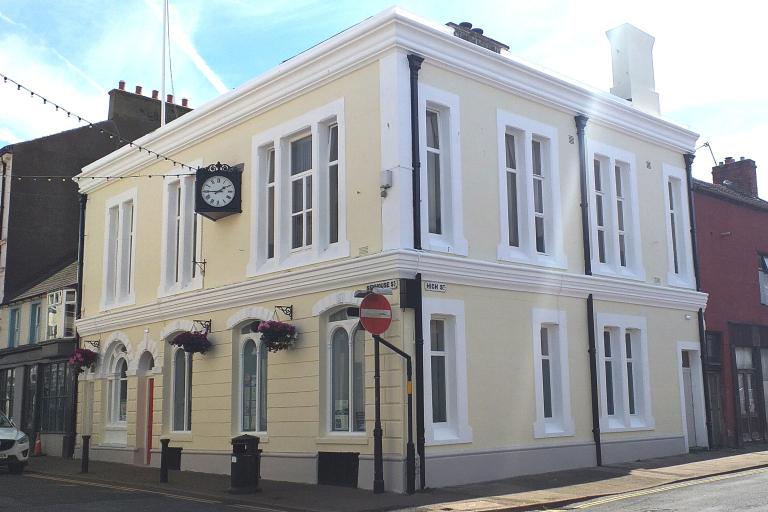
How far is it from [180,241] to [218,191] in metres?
2.77

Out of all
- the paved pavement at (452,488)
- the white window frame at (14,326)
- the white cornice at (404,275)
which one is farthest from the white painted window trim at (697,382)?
the white window frame at (14,326)

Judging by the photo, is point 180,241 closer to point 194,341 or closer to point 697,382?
point 194,341

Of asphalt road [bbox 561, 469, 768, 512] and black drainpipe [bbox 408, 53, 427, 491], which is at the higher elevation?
black drainpipe [bbox 408, 53, 427, 491]

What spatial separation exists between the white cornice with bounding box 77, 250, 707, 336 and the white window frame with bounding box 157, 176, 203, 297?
0.45 meters

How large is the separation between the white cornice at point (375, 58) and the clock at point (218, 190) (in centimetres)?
136

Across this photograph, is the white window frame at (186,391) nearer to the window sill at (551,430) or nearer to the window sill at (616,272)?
the window sill at (551,430)

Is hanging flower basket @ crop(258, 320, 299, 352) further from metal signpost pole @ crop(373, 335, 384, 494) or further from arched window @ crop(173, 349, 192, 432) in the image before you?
arched window @ crop(173, 349, 192, 432)

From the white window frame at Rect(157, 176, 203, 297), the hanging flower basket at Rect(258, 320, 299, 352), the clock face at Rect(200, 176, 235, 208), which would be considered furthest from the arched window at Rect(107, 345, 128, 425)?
the hanging flower basket at Rect(258, 320, 299, 352)

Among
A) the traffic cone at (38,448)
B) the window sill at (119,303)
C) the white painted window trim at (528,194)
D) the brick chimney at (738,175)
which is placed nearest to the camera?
the white painted window trim at (528,194)

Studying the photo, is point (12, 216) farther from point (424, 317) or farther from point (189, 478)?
point (424, 317)

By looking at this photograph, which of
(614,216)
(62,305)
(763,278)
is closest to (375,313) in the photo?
(614,216)

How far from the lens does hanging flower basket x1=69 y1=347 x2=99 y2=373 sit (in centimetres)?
2461

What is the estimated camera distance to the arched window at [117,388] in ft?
79.2

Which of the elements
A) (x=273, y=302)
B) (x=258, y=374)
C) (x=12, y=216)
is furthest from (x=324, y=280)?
(x=12, y=216)
